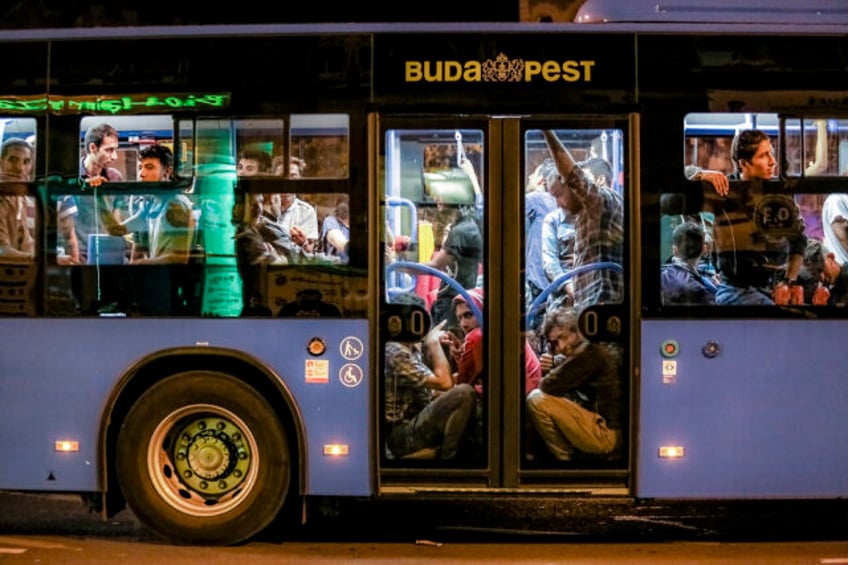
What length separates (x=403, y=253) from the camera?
6.57 meters

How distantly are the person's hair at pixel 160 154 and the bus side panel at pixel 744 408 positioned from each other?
3086mm

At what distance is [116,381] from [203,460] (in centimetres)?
74

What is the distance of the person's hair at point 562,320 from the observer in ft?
21.5

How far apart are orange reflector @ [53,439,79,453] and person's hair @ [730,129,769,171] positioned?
4392 millimetres

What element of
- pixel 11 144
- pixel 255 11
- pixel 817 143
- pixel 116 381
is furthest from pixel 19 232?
pixel 817 143

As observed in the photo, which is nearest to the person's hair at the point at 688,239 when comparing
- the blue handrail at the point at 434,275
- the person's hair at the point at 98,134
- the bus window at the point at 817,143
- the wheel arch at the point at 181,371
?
the bus window at the point at 817,143

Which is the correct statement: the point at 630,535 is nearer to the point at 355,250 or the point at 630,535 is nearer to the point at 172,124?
the point at 355,250

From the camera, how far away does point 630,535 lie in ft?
23.5

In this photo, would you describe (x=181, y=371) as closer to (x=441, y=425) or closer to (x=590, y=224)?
(x=441, y=425)

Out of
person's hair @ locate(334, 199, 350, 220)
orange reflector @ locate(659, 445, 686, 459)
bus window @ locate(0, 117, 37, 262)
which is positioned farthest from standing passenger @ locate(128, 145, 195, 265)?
orange reflector @ locate(659, 445, 686, 459)

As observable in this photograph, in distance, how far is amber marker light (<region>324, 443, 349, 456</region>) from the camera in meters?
6.50

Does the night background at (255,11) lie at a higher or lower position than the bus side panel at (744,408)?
higher

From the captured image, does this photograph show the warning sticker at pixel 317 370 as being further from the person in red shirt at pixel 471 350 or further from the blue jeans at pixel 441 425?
the person in red shirt at pixel 471 350

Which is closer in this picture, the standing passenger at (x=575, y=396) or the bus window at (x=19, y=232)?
the standing passenger at (x=575, y=396)
